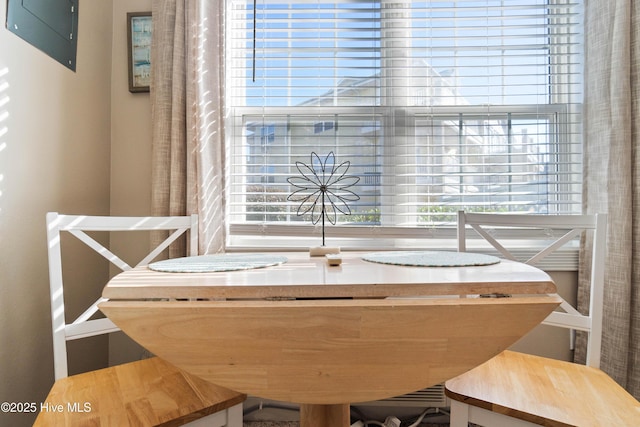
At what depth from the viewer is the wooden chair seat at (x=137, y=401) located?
86 cm

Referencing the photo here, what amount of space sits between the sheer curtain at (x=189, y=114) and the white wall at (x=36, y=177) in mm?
305

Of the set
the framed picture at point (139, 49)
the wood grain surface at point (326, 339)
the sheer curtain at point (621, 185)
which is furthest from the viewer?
the framed picture at point (139, 49)

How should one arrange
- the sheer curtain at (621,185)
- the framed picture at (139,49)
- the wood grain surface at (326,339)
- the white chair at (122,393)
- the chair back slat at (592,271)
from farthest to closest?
1. the framed picture at (139,49)
2. the sheer curtain at (621,185)
3. the chair back slat at (592,271)
4. the white chair at (122,393)
5. the wood grain surface at (326,339)

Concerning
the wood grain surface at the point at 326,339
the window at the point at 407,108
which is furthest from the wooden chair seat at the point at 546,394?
the window at the point at 407,108

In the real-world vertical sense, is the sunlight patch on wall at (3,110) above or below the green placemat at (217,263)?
above

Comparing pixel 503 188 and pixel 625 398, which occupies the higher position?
pixel 503 188

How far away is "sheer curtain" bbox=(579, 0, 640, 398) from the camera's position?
151cm

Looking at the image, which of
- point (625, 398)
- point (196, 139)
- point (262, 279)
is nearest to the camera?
point (262, 279)

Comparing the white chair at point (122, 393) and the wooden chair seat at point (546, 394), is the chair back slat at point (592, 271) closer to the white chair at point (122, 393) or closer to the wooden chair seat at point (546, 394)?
the wooden chair seat at point (546, 394)

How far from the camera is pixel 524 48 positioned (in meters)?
1.80

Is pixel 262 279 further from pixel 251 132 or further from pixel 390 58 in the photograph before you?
pixel 390 58

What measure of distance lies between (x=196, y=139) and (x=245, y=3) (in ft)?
2.66

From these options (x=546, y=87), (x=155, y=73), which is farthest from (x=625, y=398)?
(x=155, y=73)

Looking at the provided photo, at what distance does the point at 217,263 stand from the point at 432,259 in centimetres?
63
